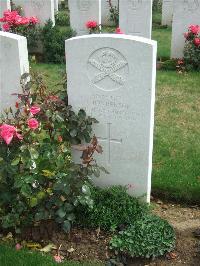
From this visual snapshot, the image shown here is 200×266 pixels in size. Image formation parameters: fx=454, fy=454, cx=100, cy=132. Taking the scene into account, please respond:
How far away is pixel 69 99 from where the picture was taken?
447 centimetres

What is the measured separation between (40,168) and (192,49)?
599cm

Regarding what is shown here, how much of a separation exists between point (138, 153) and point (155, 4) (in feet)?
42.6

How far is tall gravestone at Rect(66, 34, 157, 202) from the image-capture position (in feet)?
13.1

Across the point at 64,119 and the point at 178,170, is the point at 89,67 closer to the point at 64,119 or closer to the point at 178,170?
the point at 64,119

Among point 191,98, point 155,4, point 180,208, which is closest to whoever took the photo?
point 180,208

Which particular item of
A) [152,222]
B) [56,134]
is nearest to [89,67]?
[56,134]

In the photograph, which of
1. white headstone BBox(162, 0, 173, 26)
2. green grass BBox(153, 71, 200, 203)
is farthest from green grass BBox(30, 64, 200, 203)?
white headstone BBox(162, 0, 173, 26)

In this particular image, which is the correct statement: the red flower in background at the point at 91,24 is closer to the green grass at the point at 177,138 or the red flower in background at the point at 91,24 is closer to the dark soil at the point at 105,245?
the green grass at the point at 177,138

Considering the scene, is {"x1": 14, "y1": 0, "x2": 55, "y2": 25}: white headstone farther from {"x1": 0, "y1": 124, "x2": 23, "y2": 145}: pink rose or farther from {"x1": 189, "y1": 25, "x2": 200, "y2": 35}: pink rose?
{"x1": 0, "y1": 124, "x2": 23, "y2": 145}: pink rose

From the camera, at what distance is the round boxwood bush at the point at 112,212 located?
4.21 meters

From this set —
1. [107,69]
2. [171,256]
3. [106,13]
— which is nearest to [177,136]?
[107,69]

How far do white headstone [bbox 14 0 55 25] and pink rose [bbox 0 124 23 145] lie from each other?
22.8 ft

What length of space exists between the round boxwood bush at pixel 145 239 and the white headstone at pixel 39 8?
7034 mm

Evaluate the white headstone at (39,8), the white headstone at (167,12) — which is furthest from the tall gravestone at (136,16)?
the white headstone at (167,12)
